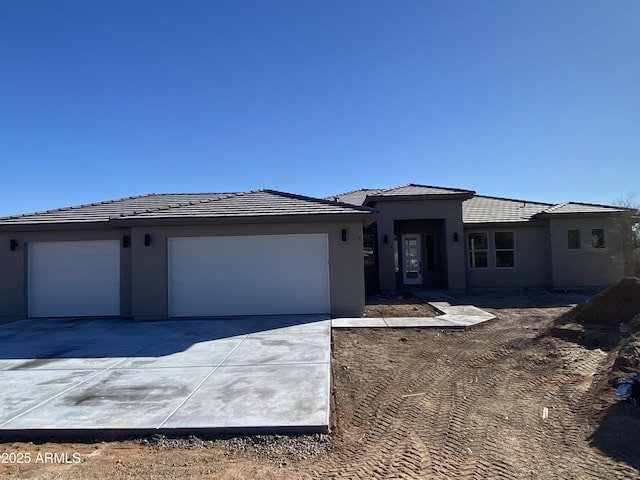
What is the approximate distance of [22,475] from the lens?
3574 millimetres

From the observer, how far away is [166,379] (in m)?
6.02

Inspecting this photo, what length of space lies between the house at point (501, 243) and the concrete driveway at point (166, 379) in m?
7.94

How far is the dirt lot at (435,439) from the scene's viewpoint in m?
3.58

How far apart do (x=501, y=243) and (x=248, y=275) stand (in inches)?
445

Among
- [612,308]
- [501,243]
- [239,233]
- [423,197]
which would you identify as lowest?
[612,308]

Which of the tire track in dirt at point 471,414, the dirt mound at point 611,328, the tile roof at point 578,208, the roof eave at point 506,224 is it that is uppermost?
the tile roof at point 578,208

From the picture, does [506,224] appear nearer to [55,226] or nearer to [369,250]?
[369,250]

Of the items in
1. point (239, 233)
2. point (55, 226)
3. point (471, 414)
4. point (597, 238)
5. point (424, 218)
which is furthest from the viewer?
point (424, 218)

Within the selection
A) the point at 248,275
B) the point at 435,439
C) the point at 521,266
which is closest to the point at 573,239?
the point at 521,266

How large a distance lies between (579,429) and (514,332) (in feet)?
16.0

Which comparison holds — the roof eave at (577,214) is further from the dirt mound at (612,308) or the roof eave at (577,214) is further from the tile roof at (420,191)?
the dirt mound at (612,308)

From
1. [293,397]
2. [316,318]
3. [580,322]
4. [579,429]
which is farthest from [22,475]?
[580,322]

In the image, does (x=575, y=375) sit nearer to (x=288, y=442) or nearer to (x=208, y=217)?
(x=288, y=442)

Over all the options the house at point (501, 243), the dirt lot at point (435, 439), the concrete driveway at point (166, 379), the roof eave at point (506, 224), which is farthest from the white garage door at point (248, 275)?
the roof eave at point (506, 224)
